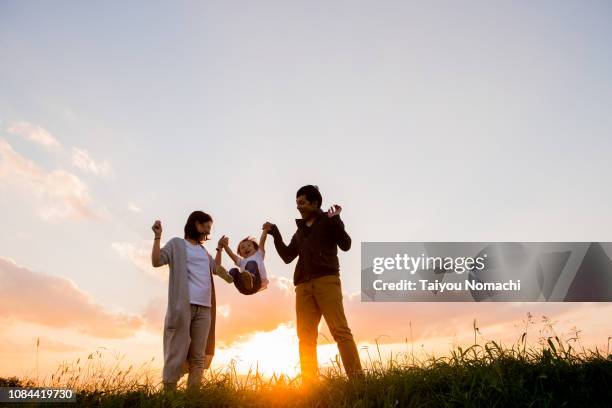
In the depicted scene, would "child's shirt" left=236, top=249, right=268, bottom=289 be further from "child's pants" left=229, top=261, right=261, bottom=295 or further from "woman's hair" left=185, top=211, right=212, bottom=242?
"woman's hair" left=185, top=211, right=212, bottom=242

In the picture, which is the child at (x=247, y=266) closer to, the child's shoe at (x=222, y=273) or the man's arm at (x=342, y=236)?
the child's shoe at (x=222, y=273)

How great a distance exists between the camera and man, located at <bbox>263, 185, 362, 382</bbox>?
7.91 metres

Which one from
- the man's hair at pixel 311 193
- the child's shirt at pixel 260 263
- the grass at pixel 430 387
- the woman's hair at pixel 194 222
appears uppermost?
the man's hair at pixel 311 193

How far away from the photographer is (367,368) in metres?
7.45

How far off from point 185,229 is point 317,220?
5.88 feet

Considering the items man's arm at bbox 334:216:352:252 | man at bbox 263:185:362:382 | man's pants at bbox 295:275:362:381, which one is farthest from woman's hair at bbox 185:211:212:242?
man's arm at bbox 334:216:352:252

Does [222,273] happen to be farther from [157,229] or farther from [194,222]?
[157,229]

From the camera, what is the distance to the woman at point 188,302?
774 centimetres

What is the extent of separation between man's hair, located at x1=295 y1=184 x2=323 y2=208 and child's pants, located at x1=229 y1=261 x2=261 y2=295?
1.29m

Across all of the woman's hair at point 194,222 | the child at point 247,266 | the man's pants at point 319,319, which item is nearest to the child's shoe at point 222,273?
the child at point 247,266

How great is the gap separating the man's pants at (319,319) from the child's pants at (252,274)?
0.80m

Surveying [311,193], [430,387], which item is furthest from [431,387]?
[311,193]

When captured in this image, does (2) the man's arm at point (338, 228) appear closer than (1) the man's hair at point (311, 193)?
Yes

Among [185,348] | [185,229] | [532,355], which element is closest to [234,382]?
[185,348]
